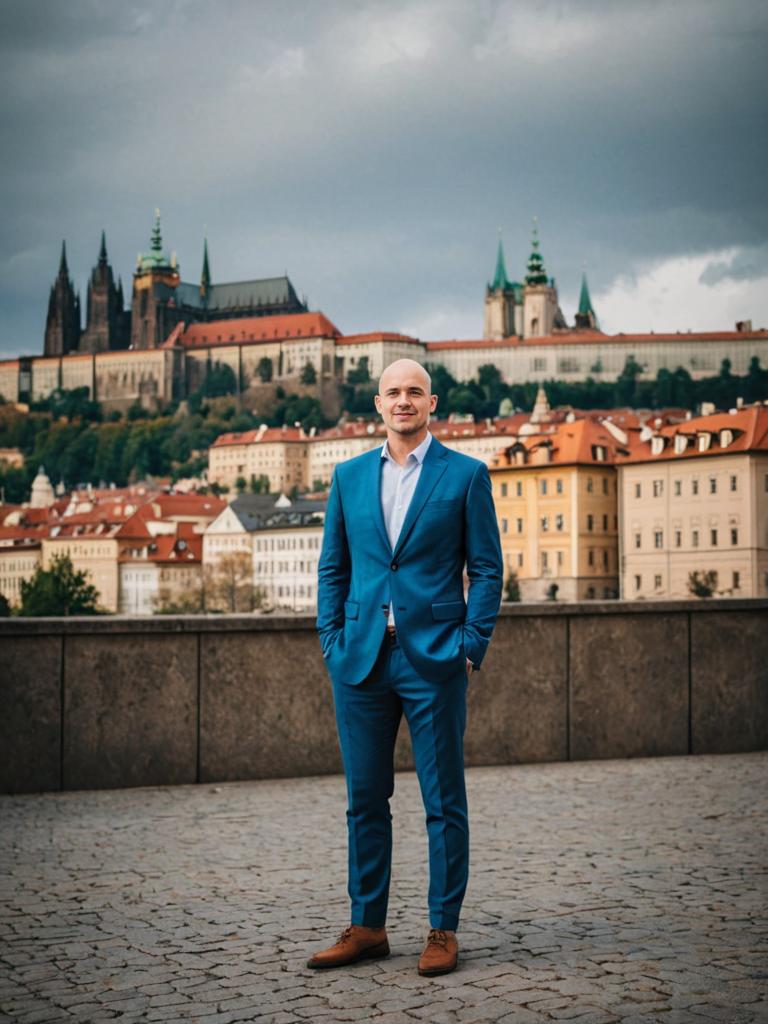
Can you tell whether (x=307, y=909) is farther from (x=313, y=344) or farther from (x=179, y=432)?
(x=313, y=344)

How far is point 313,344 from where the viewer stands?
11362cm

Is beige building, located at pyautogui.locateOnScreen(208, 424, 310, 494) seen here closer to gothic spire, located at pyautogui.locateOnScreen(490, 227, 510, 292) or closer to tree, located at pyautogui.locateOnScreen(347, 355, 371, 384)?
tree, located at pyautogui.locateOnScreen(347, 355, 371, 384)

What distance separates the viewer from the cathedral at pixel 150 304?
360 ft

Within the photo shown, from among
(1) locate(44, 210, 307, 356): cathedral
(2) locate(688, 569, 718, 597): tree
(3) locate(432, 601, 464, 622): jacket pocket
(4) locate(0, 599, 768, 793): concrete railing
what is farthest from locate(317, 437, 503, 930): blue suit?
(1) locate(44, 210, 307, 356): cathedral

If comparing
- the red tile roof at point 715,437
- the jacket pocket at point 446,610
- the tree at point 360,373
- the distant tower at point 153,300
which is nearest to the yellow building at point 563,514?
the red tile roof at point 715,437

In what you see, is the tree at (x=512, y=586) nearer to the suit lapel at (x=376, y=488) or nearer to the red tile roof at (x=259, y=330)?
the suit lapel at (x=376, y=488)

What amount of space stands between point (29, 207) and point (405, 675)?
6739cm

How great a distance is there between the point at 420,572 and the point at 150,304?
12105cm

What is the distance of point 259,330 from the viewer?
389 feet

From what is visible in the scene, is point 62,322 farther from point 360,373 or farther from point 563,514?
point 563,514

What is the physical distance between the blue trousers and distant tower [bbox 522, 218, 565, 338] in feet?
412

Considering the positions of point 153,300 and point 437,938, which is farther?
point 153,300

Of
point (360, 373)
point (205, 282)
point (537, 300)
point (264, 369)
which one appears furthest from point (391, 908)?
point (537, 300)

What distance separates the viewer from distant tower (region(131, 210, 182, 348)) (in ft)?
390
